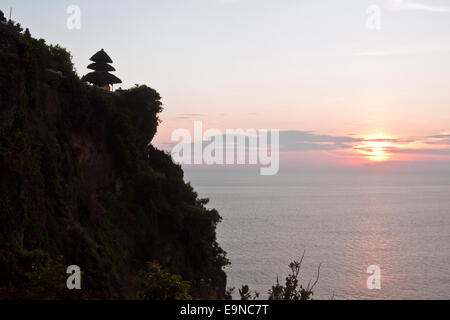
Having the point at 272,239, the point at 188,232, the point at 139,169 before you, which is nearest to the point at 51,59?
the point at 139,169

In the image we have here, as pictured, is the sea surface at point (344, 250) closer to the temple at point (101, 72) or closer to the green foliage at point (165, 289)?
the temple at point (101, 72)

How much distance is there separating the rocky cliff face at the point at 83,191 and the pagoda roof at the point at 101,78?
2817mm

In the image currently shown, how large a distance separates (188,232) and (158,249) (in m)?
4.80

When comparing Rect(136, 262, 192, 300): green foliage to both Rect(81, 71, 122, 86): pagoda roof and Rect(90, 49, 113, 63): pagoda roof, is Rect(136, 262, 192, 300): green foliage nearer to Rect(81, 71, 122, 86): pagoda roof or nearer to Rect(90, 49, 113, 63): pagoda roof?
Rect(81, 71, 122, 86): pagoda roof

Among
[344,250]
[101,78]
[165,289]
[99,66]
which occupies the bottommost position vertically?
[344,250]

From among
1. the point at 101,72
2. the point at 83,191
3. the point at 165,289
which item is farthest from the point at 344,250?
the point at 165,289

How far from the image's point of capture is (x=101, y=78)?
1576 inches

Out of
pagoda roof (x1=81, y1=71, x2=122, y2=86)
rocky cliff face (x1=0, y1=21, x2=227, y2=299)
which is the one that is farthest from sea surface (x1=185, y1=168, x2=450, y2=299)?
pagoda roof (x1=81, y1=71, x2=122, y2=86)

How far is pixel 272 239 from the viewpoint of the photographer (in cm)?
12544

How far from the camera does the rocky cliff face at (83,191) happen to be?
18.1 metres

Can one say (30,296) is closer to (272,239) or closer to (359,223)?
(272,239)

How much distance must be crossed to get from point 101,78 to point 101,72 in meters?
0.97

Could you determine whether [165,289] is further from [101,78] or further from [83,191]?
[101,78]

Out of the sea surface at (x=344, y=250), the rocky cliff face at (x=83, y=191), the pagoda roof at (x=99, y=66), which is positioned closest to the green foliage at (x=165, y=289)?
the rocky cliff face at (x=83, y=191)
